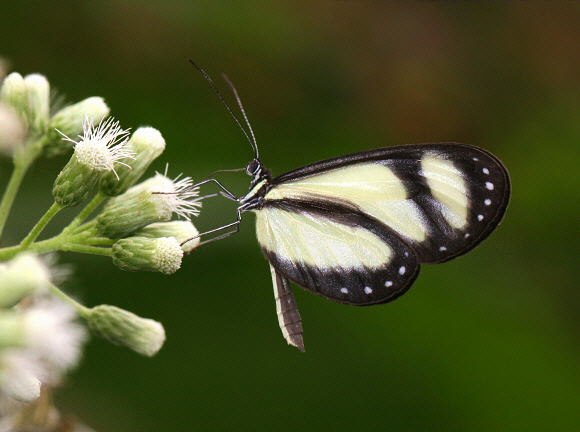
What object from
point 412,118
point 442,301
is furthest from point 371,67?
point 442,301

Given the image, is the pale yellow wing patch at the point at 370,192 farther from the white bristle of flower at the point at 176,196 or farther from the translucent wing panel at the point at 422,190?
the white bristle of flower at the point at 176,196

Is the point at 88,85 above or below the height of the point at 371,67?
below

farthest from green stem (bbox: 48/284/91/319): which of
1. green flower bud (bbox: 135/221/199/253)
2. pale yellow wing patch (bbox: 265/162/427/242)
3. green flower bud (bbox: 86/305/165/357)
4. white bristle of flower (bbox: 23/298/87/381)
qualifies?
pale yellow wing patch (bbox: 265/162/427/242)

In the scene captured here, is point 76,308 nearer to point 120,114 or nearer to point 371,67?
point 120,114

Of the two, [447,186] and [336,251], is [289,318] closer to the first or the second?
[336,251]

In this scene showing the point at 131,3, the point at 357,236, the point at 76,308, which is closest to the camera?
the point at 76,308

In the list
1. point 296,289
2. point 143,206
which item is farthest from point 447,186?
point 296,289

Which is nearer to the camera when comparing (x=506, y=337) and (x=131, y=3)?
(x=506, y=337)
